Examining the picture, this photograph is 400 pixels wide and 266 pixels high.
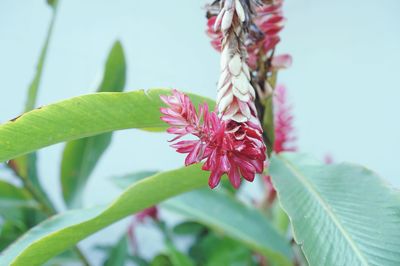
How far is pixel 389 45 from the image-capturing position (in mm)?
1569

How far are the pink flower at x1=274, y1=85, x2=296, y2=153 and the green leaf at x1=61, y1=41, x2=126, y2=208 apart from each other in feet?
0.92

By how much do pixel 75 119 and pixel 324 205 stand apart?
0.26 metres

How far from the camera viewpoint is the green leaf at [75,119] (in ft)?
1.51

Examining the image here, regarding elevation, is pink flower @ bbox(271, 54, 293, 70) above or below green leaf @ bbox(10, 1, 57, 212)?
above

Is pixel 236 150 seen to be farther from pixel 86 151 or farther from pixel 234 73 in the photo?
pixel 86 151

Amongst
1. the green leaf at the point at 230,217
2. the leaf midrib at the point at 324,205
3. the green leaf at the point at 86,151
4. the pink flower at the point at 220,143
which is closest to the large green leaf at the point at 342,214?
the leaf midrib at the point at 324,205

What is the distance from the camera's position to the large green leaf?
1.39ft

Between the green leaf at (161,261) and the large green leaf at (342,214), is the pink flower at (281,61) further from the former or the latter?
the green leaf at (161,261)

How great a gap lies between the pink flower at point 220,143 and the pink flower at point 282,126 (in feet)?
1.19

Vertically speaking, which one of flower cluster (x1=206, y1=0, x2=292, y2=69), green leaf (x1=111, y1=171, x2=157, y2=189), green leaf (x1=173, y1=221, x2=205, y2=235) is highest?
flower cluster (x1=206, y1=0, x2=292, y2=69)

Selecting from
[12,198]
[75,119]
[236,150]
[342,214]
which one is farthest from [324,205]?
[12,198]

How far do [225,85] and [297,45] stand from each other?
4.36 feet

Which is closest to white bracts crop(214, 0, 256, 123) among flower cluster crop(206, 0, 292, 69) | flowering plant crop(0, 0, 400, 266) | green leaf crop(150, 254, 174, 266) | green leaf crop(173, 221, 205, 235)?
flowering plant crop(0, 0, 400, 266)

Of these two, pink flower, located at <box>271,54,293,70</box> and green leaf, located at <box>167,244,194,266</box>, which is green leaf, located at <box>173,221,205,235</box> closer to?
green leaf, located at <box>167,244,194,266</box>
